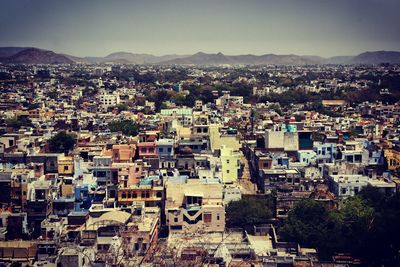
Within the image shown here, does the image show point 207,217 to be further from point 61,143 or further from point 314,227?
point 61,143

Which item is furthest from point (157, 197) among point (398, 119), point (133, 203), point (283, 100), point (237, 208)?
point (283, 100)

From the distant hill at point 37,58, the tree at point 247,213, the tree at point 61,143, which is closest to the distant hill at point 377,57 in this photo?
the tree at point 61,143

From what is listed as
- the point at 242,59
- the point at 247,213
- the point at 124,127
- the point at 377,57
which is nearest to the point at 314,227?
the point at 247,213

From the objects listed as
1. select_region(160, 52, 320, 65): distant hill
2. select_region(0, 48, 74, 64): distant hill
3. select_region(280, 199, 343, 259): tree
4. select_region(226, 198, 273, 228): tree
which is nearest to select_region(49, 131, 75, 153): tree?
select_region(226, 198, 273, 228): tree

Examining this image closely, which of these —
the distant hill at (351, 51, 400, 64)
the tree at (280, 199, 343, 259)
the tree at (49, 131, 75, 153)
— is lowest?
the tree at (280, 199, 343, 259)

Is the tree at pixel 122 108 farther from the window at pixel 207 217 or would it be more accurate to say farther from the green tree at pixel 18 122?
the window at pixel 207 217

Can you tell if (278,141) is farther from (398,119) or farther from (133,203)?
(398,119)

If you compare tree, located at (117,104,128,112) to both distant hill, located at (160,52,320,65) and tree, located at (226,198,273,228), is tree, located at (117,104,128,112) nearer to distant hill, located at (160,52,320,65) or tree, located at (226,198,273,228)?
tree, located at (226,198,273,228)
